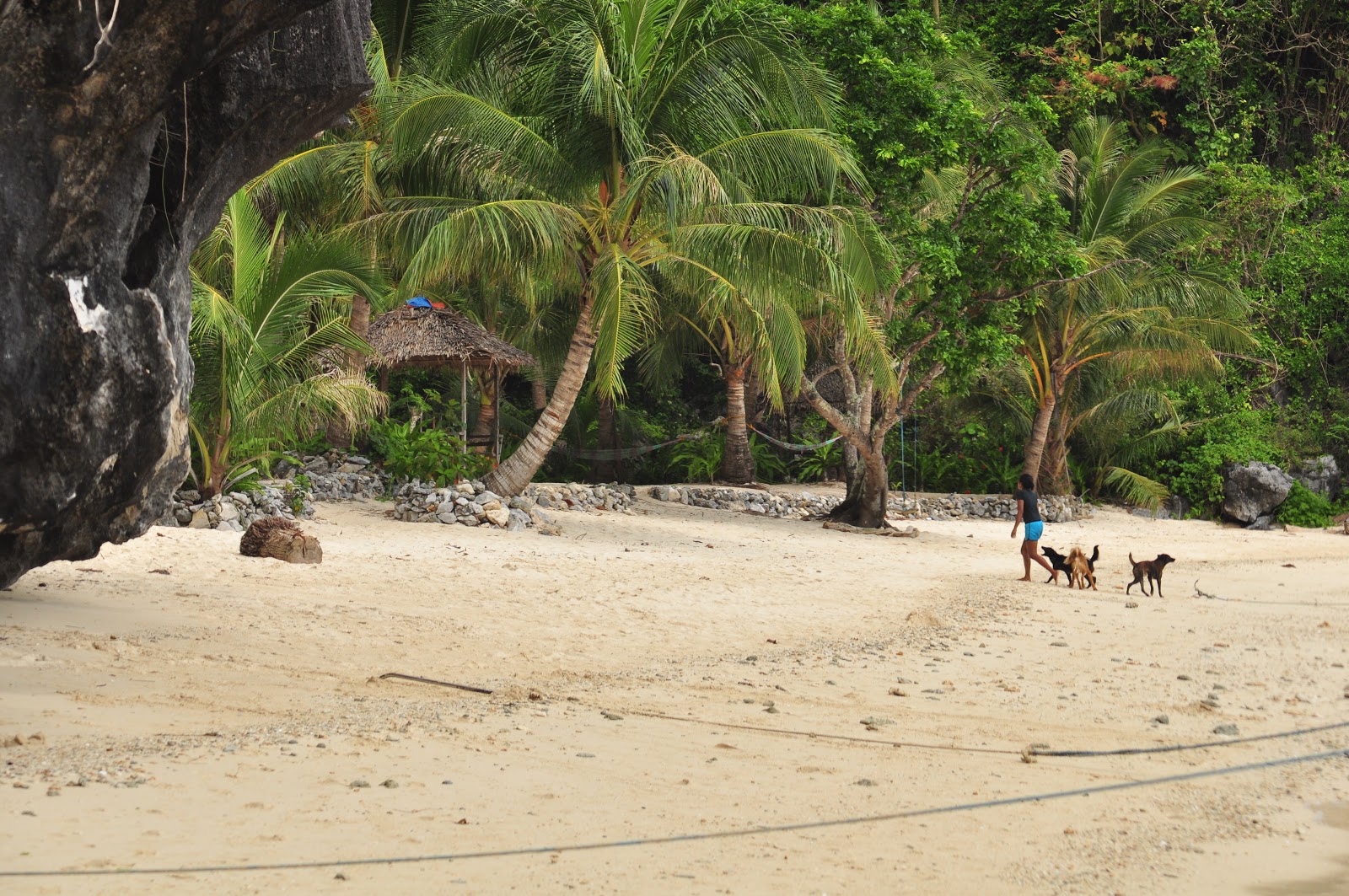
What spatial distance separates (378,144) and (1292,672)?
41.3 feet

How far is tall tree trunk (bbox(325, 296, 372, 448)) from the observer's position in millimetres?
14906

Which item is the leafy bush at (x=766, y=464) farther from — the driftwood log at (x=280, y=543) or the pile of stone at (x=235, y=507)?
the driftwood log at (x=280, y=543)

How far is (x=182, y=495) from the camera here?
11.9 meters

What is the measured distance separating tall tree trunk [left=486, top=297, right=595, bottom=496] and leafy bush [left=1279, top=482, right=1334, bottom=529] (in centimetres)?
1189

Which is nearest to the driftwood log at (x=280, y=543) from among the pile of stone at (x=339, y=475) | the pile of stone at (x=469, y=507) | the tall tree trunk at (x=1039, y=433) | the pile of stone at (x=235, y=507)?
the pile of stone at (x=235, y=507)

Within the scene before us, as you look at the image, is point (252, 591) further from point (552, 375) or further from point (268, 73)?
point (552, 375)

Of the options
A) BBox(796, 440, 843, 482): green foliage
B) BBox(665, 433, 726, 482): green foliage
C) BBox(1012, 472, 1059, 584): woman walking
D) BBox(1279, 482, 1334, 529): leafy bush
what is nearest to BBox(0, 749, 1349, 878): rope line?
BBox(1012, 472, 1059, 584): woman walking

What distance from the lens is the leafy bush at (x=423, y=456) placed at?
1449 centimetres

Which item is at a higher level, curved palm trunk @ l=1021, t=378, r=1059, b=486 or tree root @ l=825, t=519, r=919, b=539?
curved palm trunk @ l=1021, t=378, r=1059, b=486

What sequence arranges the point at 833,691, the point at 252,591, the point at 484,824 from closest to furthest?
the point at 484,824, the point at 833,691, the point at 252,591

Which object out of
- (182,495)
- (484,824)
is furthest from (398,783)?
(182,495)

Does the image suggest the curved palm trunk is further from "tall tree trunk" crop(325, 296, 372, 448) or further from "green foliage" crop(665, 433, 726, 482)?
"tall tree trunk" crop(325, 296, 372, 448)

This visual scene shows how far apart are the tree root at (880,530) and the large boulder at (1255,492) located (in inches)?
250

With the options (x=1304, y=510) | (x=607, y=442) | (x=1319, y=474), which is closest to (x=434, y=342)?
(x=607, y=442)
